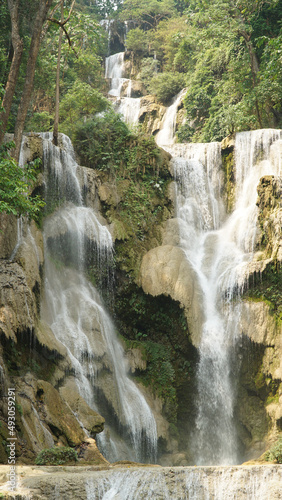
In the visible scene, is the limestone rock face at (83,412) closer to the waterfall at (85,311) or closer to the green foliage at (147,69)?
the waterfall at (85,311)

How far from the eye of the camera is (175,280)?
60.6 feet

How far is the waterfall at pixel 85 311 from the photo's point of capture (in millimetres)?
14984

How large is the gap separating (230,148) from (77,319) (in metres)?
13.5

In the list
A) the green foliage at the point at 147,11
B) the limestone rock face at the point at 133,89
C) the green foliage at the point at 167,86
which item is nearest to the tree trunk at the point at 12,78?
the green foliage at the point at 167,86

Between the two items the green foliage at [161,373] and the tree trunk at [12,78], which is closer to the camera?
the tree trunk at [12,78]

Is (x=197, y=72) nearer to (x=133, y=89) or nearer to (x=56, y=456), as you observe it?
(x=133, y=89)

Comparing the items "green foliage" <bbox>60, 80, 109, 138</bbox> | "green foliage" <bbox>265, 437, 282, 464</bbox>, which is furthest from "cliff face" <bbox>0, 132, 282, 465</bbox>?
"green foliage" <bbox>60, 80, 109, 138</bbox>

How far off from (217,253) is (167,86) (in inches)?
863

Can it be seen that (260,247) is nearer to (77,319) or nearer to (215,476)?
(77,319)

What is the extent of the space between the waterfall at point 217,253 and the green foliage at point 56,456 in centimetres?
755

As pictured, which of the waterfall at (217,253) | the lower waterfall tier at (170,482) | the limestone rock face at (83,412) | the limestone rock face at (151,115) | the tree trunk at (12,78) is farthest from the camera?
the limestone rock face at (151,115)

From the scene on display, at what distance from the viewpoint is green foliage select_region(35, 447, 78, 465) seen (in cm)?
963

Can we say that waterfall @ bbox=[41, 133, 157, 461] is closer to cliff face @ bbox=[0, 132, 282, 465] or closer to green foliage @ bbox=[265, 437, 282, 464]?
cliff face @ bbox=[0, 132, 282, 465]

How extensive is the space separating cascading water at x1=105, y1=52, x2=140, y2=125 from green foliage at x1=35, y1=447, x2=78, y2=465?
2727cm
